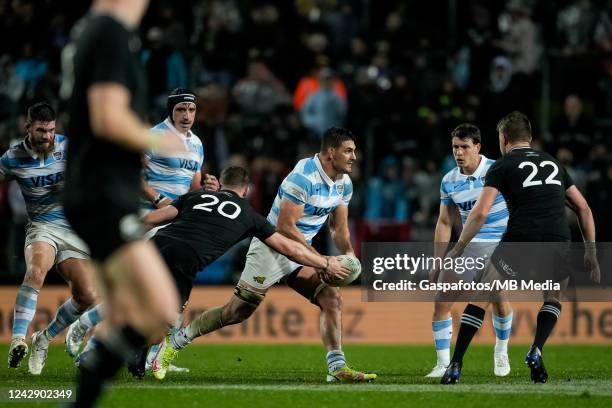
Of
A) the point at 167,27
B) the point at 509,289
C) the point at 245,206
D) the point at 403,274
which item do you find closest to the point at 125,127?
the point at 245,206

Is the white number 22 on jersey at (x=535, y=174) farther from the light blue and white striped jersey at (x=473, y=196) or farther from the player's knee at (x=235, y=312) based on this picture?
the player's knee at (x=235, y=312)

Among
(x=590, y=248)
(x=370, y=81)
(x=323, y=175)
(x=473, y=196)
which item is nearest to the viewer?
(x=590, y=248)

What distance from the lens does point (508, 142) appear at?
34.1 feet

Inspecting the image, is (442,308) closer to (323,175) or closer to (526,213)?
(526,213)

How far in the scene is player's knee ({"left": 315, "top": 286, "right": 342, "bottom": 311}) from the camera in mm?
10562

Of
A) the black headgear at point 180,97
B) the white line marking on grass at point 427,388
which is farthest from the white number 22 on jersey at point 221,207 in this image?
the black headgear at point 180,97

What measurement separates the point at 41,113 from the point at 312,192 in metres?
2.81

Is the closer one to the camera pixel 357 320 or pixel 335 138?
pixel 335 138

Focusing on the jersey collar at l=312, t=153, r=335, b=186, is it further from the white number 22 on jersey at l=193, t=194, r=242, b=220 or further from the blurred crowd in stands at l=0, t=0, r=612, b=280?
the blurred crowd in stands at l=0, t=0, r=612, b=280

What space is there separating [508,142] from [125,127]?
5.66 m

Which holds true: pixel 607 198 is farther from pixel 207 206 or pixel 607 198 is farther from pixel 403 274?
pixel 207 206

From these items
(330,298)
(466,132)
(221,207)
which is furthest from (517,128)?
(221,207)

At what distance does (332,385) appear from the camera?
981 centimetres

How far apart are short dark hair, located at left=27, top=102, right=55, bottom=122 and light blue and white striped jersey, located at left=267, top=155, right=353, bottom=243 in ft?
7.93
